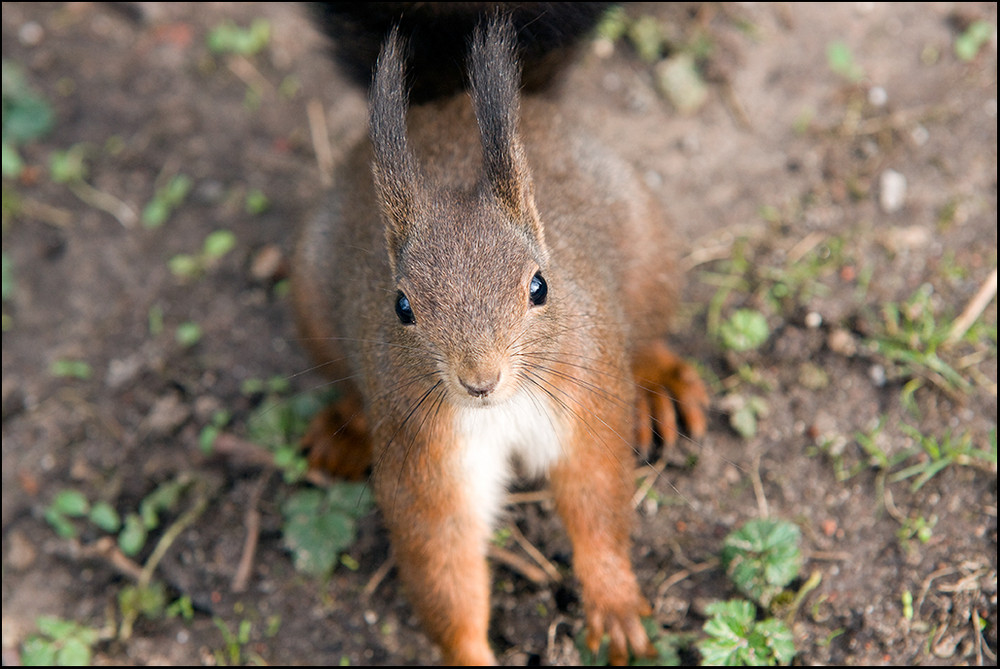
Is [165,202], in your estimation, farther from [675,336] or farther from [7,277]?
[675,336]

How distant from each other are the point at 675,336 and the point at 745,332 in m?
0.26

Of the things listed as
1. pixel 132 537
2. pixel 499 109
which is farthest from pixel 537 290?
pixel 132 537

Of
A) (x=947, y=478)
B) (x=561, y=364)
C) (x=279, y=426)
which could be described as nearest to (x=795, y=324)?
(x=947, y=478)

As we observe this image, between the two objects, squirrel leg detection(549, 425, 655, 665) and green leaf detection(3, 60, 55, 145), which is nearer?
squirrel leg detection(549, 425, 655, 665)

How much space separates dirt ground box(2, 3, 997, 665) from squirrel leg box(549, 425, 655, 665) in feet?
0.61

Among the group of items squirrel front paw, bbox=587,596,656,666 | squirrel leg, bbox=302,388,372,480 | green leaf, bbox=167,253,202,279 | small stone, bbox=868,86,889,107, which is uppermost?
small stone, bbox=868,86,889,107

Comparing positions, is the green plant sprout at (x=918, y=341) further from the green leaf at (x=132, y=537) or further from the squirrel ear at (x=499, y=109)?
the green leaf at (x=132, y=537)

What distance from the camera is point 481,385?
1.78 m

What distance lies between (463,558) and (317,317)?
0.98 metres

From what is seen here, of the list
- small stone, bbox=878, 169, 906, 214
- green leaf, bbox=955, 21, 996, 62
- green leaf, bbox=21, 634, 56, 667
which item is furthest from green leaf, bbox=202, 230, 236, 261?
green leaf, bbox=955, 21, 996, 62

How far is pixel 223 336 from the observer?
318 cm

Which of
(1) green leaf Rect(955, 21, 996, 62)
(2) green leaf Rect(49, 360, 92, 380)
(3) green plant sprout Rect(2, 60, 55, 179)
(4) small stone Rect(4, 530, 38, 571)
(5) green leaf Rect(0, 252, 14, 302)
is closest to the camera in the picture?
(4) small stone Rect(4, 530, 38, 571)

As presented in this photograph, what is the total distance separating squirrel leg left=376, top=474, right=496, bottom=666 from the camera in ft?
7.24

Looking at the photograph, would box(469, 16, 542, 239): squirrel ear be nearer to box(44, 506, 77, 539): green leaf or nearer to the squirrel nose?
the squirrel nose
